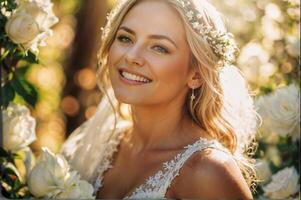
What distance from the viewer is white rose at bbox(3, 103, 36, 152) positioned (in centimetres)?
336

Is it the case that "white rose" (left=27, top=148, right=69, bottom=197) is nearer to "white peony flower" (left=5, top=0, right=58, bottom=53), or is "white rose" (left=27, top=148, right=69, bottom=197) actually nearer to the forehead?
"white peony flower" (left=5, top=0, right=58, bottom=53)

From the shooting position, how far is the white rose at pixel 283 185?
3.76 metres

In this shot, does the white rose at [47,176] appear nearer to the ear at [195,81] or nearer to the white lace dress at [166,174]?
the white lace dress at [166,174]

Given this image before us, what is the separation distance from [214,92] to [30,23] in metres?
1.03

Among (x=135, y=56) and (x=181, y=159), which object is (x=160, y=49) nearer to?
(x=135, y=56)

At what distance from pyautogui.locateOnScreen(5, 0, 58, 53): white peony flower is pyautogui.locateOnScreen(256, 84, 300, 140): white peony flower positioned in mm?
1373

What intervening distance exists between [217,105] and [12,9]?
1214mm

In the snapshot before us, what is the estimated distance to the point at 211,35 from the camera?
11.1 feet

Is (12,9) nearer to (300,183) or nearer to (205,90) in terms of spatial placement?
(205,90)

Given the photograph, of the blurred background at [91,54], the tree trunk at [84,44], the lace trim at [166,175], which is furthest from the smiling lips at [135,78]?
the tree trunk at [84,44]

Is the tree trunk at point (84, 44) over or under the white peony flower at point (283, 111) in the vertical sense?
under

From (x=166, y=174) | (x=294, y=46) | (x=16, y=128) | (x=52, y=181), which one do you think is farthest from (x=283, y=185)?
(x=16, y=128)

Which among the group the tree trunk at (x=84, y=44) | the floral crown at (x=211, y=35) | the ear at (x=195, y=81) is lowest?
the tree trunk at (x=84, y=44)

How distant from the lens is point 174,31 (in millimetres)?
3352
